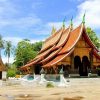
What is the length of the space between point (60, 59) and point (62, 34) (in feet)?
30.1

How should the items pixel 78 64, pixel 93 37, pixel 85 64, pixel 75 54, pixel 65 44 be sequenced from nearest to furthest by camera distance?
pixel 75 54 → pixel 85 64 → pixel 65 44 → pixel 78 64 → pixel 93 37

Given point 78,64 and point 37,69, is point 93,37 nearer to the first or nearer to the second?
point 37,69

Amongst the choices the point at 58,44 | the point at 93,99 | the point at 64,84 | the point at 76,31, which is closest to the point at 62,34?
the point at 58,44

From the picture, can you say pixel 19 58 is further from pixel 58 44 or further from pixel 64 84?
pixel 64 84

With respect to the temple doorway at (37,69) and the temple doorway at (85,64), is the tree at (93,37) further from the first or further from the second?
the temple doorway at (85,64)

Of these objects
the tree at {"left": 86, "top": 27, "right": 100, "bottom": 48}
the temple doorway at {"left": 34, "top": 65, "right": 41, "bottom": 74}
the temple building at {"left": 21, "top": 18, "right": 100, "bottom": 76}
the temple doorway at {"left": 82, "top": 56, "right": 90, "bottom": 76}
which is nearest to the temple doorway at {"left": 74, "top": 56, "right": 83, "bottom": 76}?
the temple building at {"left": 21, "top": 18, "right": 100, "bottom": 76}

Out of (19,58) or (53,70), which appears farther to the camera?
(19,58)

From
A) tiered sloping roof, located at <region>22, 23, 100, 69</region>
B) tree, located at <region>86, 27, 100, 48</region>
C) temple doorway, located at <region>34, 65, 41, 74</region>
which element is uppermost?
tree, located at <region>86, 27, 100, 48</region>

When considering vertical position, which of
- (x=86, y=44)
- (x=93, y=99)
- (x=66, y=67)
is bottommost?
(x=93, y=99)

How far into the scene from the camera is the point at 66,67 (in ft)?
121

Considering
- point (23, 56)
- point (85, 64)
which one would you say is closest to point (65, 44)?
point (85, 64)

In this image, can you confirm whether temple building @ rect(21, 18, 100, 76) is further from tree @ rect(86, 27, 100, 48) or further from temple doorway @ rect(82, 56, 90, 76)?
tree @ rect(86, 27, 100, 48)

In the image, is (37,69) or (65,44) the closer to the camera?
(65,44)

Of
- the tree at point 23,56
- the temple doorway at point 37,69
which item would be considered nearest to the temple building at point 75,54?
the temple doorway at point 37,69
